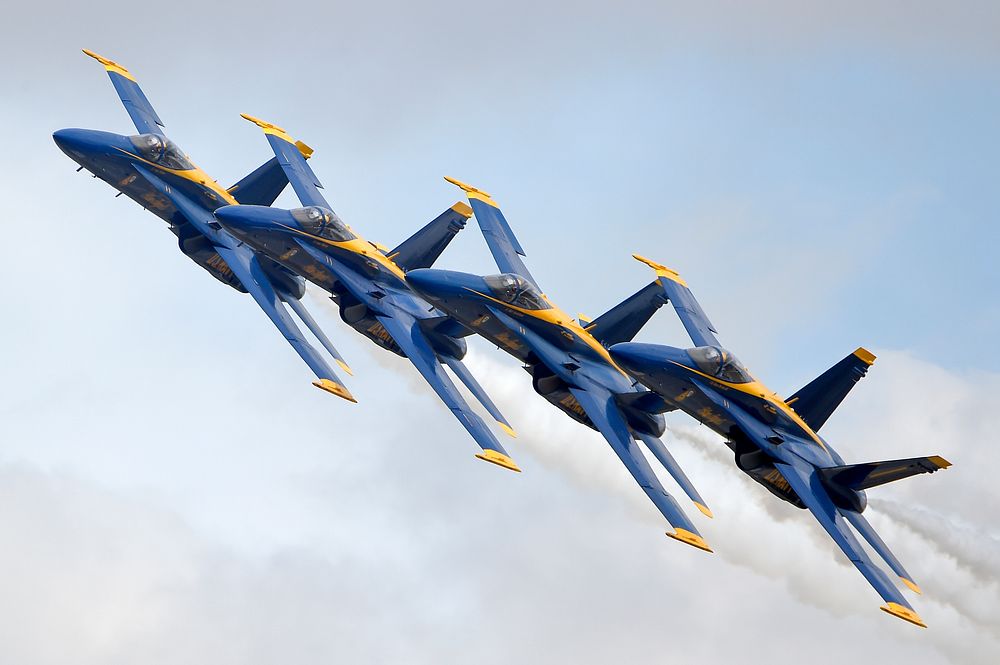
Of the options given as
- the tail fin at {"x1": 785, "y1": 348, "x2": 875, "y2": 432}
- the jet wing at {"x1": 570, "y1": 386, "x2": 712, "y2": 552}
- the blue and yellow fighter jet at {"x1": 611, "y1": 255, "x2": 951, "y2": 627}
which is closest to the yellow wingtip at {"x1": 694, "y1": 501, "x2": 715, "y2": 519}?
the jet wing at {"x1": 570, "y1": 386, "x2": 712, "y2": 552}

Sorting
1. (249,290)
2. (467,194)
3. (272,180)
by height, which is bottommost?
(249,290)

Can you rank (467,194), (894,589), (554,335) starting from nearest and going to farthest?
(894,589), (554,335), (467,194)

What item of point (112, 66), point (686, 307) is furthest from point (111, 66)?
point (686, 307)

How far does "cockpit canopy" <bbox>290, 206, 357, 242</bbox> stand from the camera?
239 ft

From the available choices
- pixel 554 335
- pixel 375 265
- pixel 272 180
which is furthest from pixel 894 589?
pixel 272 180

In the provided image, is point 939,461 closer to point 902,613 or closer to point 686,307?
point 902,613

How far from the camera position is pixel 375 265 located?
73125mm

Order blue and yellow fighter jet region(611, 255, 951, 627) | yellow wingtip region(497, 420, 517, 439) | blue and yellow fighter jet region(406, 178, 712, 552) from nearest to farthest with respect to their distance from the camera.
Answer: blue and yellow fighter jet region(611, 255, 951, 627), yellow wingtip region(497, 420, 517, 439), blue and yellow fighter jet region(406, 178, 712, 552)

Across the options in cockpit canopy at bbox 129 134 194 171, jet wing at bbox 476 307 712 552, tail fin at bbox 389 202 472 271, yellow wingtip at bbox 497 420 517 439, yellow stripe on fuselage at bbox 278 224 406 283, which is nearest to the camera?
jet wing at bbox 476 307 712 552

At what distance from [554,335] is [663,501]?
8.54m

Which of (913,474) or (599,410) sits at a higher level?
(913,474)

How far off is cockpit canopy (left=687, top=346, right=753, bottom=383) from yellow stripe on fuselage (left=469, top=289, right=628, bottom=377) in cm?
343

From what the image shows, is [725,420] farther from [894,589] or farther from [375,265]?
[375,265]

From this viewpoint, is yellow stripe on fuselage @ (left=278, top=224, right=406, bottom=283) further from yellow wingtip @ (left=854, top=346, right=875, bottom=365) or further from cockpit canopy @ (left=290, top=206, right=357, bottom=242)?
yellow wingtip @ (left=854, top=346, right=875, bottom=365)
